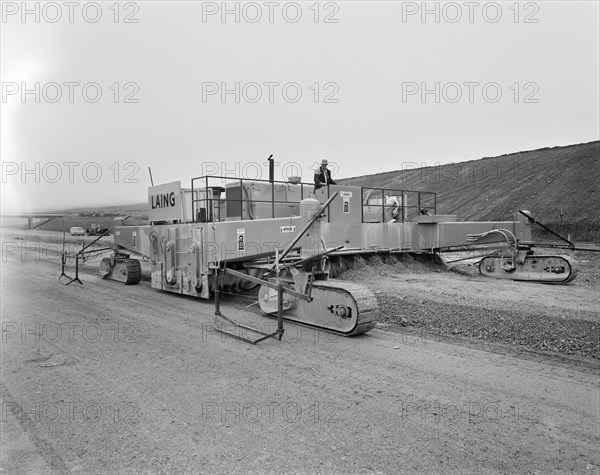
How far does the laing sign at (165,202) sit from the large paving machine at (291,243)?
0.02 meters

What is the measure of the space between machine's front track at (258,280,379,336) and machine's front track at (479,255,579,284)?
755 cm

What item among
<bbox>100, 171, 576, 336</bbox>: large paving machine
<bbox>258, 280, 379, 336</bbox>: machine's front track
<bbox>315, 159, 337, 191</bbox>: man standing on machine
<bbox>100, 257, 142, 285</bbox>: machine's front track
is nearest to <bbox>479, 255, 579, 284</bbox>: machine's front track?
<bbox>100, 171, 576, 336</bbox>: large paving machine

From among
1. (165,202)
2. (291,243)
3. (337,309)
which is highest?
(165,202)

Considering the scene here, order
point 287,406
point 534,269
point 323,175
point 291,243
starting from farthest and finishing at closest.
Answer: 1. point 323,175
2. point 534,269
3. point 291,243
4. point 287,406

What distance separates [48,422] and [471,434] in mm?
3440

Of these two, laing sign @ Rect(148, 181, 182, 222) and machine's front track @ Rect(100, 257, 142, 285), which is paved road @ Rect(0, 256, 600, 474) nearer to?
laing sign @ Rect(148, 181, 182, 222)

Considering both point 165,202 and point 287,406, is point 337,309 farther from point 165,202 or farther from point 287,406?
point 165,202

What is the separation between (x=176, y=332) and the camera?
7.09 m

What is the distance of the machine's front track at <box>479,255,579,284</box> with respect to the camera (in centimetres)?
1190

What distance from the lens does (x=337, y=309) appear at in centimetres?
682

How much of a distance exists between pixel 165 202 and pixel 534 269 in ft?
32.1

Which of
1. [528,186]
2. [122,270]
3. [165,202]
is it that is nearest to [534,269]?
[165,202]

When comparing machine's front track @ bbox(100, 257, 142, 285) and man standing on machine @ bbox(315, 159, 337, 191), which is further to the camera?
machine's front track @ bbox(100, 257, 142, 285)

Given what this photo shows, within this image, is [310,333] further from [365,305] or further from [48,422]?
[48,422]
